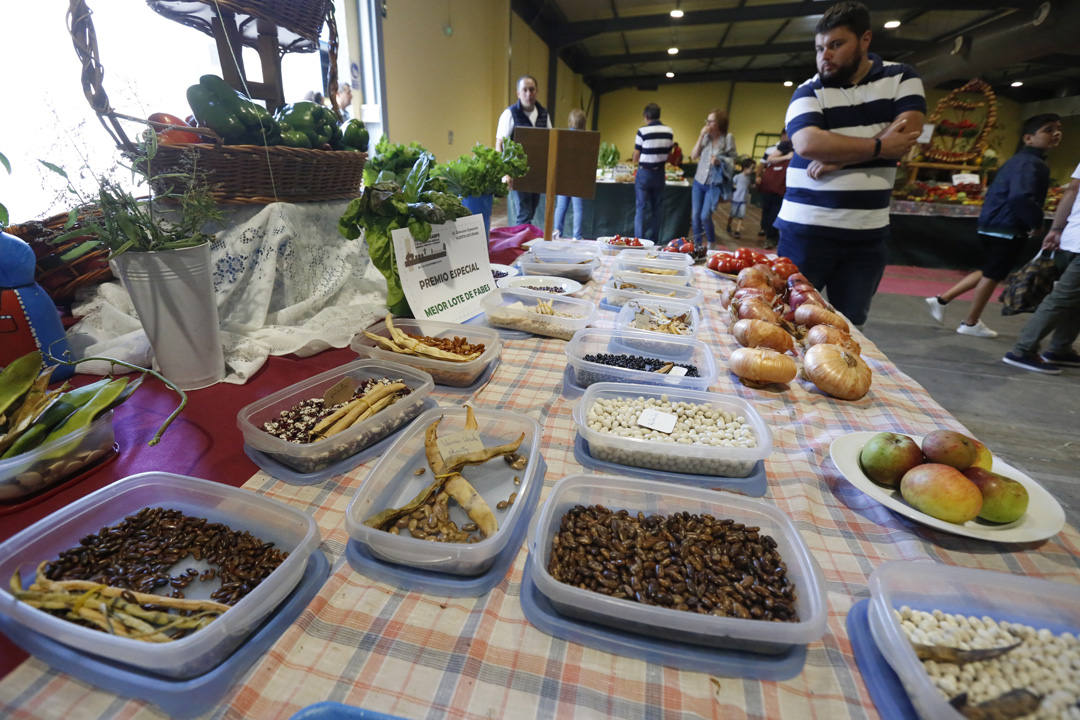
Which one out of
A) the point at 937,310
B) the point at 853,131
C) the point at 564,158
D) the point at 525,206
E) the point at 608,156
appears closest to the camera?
the point at 853,131

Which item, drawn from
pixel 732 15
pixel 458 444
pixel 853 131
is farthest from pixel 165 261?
pixel 732 15

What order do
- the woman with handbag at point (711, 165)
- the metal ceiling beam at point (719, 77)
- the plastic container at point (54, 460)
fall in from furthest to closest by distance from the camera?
the metal ceiling beam at point (719, 77)
the woman with handbag at point (711, 165)
the plastic container at point (54, 460)

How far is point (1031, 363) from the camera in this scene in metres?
3.51

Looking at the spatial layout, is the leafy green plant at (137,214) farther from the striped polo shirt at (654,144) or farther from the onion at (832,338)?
the striped polo shirt at (654,144)

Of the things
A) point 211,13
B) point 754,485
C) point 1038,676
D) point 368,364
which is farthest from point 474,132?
point 1038,676

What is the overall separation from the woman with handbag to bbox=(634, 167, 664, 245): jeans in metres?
0.51

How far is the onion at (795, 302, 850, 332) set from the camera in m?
1.58

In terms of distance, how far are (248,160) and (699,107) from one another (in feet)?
A: 53.5

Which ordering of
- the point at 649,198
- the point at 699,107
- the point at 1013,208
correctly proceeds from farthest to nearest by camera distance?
the point at 699,107, the point at 649,198, the point at 1013,208

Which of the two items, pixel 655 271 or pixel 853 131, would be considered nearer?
pixel 853 131

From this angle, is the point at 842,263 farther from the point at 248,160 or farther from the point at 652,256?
the point at 248,160

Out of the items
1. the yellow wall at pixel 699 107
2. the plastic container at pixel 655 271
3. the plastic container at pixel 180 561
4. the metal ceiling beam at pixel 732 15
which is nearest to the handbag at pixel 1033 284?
the plastic container at pixel 655 271

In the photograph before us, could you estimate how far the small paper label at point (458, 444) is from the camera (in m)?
0.85

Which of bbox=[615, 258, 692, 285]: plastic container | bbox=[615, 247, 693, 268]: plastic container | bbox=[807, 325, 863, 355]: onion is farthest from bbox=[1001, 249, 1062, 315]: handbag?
bbox=[807, 325, 863, 355]: onion
